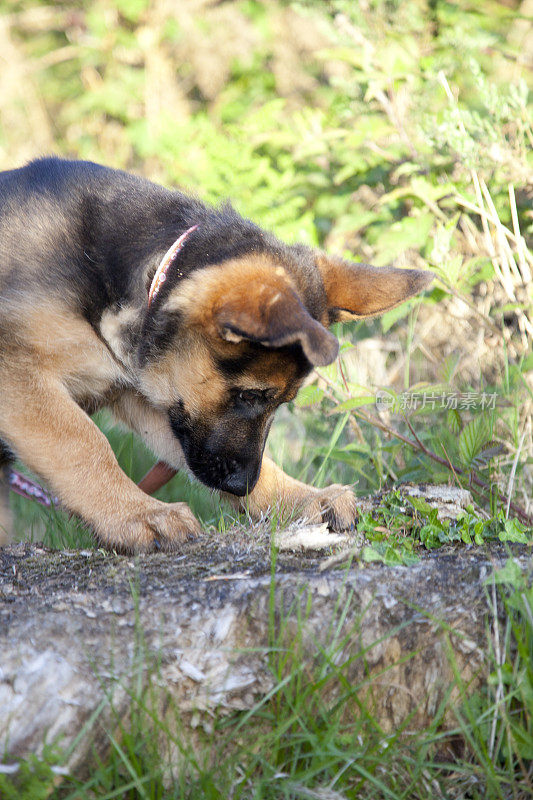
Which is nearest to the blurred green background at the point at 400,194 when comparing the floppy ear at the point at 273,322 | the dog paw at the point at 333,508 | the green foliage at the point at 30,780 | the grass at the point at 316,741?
the dog paw at the point at 333,508

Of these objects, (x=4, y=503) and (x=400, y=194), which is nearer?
(x=4, y=503)

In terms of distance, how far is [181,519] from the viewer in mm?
2457

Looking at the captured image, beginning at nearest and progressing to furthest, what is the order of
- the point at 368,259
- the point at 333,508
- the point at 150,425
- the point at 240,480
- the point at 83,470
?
1. the point at 83,470
2. the point at 333,508
3. the point at 240,480
4. the point at 150,425
5. the point at 368,259

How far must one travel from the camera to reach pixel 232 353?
2629 millimetres

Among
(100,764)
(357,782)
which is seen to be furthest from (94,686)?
(357,782)

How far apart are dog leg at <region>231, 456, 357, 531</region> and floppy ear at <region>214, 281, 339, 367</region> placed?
0.69 metres

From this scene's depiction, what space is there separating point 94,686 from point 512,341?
2792mm

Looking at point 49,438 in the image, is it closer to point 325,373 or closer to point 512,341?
point 325,373

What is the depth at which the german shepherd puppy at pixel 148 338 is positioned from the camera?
2.57 meters

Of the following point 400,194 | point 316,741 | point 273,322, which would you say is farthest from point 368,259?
point 316,741

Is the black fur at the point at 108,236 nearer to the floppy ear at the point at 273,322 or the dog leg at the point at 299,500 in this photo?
the floppy ear at the point at 273,322

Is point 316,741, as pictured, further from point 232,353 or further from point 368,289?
point 368,289

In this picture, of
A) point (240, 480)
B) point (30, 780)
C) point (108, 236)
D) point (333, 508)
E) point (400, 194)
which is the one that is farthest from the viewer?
point (400, 194)

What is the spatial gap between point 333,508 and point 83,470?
878mm
